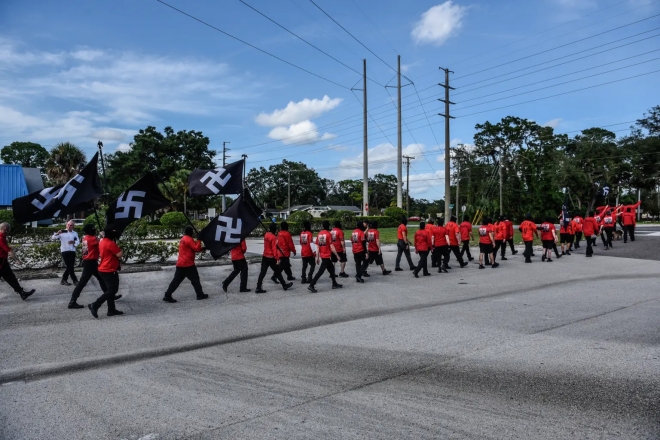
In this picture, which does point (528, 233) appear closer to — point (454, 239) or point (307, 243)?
point (454, 239)

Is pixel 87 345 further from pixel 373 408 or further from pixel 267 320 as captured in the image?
pixel 373 408

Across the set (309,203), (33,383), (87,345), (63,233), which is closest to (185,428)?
(33,383)

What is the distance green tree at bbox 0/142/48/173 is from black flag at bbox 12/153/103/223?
260 feet

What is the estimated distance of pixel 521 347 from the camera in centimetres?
640

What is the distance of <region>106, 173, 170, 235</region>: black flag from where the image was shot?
10.9 meters

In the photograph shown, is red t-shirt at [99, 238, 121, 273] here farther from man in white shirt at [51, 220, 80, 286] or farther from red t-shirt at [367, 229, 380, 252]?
red t-shirt at [367, 229, 380, 252]

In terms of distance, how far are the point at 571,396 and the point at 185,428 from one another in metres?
3.61

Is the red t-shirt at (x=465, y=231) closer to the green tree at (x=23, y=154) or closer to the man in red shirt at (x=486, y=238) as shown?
the man in red shirt at (x=486, y=238)

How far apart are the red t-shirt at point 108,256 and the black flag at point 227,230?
8.07 feet

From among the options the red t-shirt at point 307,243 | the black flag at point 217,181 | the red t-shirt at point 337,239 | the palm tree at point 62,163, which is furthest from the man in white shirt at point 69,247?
the palm tree at point 62,163

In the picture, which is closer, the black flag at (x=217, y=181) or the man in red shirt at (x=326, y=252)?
the man in red shirt at (x=326, y=252)

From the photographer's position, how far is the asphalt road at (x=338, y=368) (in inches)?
164

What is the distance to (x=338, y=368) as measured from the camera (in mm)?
5695

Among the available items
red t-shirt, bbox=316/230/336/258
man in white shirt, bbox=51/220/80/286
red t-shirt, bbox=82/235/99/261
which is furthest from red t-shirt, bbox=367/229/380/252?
man in white shirt, bbox=51/220/80/286
